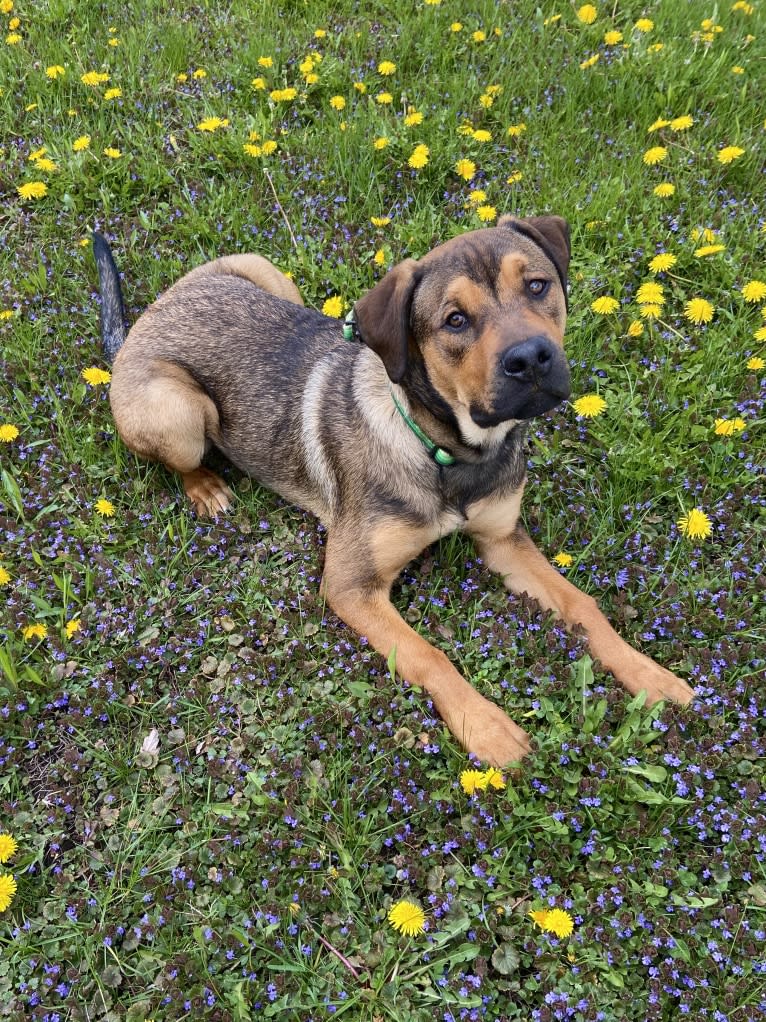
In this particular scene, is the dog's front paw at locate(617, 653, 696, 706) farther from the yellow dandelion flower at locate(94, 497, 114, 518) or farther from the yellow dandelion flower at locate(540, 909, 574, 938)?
the yellow dandelion flower at locate(94, 497, 114, 518)

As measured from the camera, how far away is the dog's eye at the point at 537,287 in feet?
10.0

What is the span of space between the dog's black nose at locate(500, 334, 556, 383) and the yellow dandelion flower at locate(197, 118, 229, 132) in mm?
3680

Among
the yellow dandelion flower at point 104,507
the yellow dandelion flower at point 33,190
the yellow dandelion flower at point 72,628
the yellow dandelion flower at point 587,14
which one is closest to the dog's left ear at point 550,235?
the yellow dandelion flower at point 104,507

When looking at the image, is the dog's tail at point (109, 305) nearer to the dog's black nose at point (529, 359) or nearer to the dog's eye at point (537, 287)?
the dog's eye at point (537, 287)

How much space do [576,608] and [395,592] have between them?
84 cm

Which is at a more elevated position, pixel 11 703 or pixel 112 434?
pixel 112 434

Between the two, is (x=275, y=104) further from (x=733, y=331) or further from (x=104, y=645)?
(x=104, y=645)

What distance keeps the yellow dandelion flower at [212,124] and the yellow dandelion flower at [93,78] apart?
3.16 feet

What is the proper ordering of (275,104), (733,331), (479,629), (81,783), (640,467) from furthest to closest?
(275,104) < (733,331) < (640,467) < (479,629) < (81,783)

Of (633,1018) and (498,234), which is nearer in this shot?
(633,1018)

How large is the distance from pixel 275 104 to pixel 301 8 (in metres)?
1.21

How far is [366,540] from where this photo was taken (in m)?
3.43

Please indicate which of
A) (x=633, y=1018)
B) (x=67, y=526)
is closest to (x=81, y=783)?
(x=67, y=526)

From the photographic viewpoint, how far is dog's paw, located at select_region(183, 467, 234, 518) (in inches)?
161
